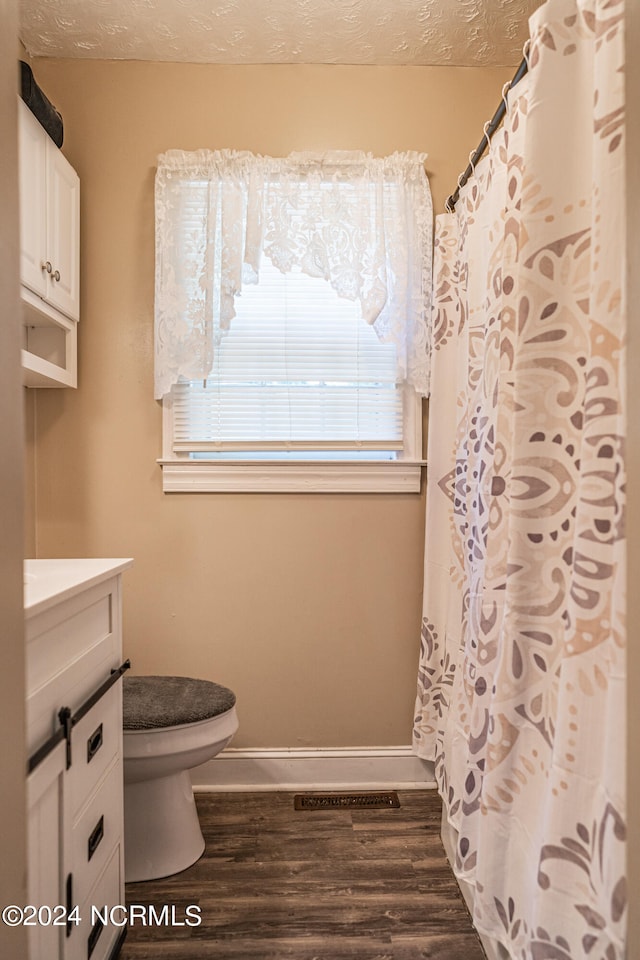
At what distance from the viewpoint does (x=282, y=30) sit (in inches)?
81.5

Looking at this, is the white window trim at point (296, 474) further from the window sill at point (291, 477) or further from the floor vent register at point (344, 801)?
the floor vent register at point (344, 801)

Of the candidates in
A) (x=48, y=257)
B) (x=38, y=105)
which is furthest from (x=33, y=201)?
(x=38, y=105)

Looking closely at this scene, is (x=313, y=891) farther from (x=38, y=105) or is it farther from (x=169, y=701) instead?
(x=38, y=105)

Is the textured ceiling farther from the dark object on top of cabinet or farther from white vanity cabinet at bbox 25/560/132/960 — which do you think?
white vanity cabinet at bbox 25/560/132/960

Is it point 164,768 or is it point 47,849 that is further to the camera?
point 164,768

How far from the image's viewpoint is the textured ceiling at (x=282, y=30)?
1.96 m

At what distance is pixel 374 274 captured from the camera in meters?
2.16

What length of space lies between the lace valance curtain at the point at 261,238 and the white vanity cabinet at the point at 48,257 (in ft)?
0.94

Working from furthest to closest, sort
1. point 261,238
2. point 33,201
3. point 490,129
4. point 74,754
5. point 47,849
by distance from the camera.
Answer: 1. point 261,238
2. point 33,201
3. point 490,129
4. point 74,754
5. point 47,849

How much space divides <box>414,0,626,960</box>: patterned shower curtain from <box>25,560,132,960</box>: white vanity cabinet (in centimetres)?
78

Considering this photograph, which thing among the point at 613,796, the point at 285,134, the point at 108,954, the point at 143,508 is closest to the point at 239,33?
the point at 285,134

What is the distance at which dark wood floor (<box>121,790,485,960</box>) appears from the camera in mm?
1462

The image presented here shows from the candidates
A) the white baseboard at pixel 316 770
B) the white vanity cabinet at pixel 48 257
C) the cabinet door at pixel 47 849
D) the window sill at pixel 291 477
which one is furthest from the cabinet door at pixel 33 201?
the white baseboard at pixel 316 770

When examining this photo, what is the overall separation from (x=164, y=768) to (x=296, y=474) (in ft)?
3.41
